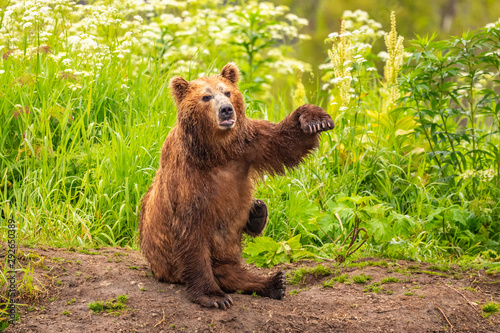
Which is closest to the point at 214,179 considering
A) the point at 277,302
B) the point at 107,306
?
the point at 277,302

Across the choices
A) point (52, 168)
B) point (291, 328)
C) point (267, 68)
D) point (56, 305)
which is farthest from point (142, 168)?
point (267, 68)

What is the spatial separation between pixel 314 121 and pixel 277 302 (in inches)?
43.4

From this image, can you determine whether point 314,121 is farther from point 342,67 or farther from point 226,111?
point 342,67

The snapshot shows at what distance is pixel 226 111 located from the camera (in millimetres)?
3270

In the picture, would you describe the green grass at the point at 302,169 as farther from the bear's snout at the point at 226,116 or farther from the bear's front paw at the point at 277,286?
the bear's snout at the point at 226,116

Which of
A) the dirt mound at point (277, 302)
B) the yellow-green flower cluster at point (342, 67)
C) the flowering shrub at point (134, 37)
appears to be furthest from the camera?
the flowering shrub at point (134, 37)

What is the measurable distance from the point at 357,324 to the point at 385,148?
7.98 ft

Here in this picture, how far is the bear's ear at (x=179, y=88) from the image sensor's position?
3.48 meters

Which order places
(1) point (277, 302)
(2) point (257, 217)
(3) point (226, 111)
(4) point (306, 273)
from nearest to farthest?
Result: (3) point (226, 111)
(1) point (277, 302)
(2) point (257, 217)
(4) point (306, 273)

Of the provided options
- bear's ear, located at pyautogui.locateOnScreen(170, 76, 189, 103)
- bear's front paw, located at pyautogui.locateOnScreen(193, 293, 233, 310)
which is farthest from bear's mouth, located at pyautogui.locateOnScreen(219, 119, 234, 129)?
bear's front paw, located at pyautogui.locateOnScreen(193, 293, 233, 310)

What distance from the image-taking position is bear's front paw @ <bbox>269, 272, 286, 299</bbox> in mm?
3598

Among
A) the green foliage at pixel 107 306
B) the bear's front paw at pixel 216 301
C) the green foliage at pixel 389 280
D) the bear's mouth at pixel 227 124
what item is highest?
the bear's mouth at pixel 227 124

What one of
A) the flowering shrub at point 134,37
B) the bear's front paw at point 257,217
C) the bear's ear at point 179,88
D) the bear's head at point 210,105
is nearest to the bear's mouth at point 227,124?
the bear's head at point 210,105

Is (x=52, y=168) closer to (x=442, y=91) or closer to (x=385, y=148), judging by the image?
(x=385, y=148)
